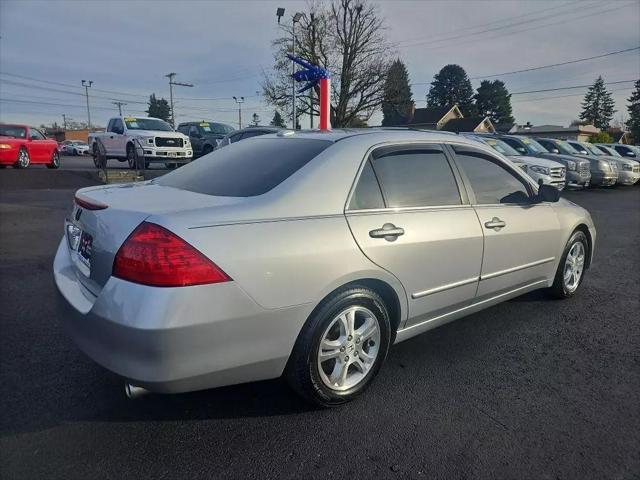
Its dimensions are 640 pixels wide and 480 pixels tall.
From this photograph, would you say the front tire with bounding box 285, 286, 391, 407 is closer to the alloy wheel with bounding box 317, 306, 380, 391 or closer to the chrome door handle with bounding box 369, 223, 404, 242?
the alloy wheel with bounding box 317, 306, 380, 391

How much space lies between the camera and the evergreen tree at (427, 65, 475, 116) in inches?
3371

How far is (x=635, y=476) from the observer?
2.06 meters

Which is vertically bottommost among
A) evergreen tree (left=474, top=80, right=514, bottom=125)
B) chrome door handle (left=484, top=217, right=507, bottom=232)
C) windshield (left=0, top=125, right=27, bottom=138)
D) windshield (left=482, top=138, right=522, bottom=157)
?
chrome door handle (left=484, top=217, right=507, bottom=232)

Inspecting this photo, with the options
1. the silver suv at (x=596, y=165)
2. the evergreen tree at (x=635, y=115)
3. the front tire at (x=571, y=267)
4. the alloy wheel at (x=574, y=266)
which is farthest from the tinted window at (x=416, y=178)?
the evergreen tree at (x=635, y=115)

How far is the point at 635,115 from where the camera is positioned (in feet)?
244

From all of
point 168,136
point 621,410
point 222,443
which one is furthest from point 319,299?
point 168,136

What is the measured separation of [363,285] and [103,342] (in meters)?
1.38

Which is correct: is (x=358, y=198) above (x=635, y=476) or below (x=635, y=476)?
above

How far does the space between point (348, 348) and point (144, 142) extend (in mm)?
14043

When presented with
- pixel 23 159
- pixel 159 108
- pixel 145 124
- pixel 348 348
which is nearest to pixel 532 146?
pixel 145 124

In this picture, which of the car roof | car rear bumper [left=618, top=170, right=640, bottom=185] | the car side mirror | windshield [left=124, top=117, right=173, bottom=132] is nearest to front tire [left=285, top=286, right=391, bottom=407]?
the car roof

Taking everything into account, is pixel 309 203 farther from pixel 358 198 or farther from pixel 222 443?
pixel 222 443

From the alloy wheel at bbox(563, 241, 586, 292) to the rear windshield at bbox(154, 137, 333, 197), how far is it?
117 inches

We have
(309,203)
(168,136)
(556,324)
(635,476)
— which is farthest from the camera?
(168,136)
